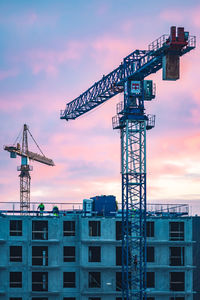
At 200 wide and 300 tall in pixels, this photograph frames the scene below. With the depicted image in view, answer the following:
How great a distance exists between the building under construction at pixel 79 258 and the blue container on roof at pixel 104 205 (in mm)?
3564

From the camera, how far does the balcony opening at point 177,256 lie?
9506 cm

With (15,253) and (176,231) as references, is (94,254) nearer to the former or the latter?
(15,253)

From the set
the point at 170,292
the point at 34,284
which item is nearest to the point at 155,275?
the point at 170,292

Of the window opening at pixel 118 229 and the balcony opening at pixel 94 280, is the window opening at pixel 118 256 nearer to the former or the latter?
the window opening at pixel 118 229

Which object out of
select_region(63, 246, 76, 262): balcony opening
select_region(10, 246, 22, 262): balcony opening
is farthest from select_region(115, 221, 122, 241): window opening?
select_region(10, 246, 22, 262): balcony opening

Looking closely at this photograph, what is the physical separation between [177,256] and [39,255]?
1967 cm

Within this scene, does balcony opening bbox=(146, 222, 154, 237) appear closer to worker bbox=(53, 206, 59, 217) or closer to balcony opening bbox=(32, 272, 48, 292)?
worker bbox=(53, 206, 59, 217)

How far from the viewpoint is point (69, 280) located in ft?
306

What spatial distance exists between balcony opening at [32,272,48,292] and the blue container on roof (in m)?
12.8

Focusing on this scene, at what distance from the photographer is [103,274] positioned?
306ft

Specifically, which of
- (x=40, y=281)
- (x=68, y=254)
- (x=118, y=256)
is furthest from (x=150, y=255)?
(x=40, y=281)

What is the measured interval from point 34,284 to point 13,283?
2.89m

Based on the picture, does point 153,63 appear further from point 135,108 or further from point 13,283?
point 13,283

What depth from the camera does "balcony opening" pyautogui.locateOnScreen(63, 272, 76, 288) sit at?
93188 millimetres
